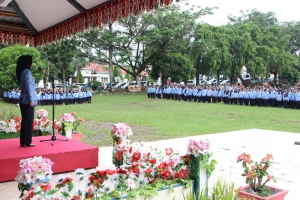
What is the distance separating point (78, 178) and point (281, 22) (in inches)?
1808

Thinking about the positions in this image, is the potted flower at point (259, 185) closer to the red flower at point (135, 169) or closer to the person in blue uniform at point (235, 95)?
the red flower at point (135, 169)

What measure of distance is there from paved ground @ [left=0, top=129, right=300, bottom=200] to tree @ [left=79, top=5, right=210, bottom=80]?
19.8 metres

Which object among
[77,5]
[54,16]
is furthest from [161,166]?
[54,16]

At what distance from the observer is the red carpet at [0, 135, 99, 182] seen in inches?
192

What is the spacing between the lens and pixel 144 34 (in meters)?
29.0

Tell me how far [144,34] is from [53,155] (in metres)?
24.8

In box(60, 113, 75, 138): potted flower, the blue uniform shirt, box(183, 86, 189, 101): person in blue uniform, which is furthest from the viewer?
box(183, 86, 189, 101): person in blue uniform

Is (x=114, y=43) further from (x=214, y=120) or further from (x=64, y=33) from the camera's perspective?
(x=64, y=33)

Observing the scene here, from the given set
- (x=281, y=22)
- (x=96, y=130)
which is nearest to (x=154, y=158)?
(x=96, y=130)

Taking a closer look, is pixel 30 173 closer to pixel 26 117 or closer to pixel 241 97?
pixel 26 117

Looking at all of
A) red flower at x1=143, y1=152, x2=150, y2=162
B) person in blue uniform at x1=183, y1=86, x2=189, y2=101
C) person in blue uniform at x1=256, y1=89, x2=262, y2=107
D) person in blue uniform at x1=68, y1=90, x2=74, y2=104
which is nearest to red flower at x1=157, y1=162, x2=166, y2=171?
red flower at x1=143, y1=152, x2=150, y2=162

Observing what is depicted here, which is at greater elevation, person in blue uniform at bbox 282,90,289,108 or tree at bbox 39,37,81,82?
tree at bbox 39,37,81,82

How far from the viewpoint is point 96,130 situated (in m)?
10.4

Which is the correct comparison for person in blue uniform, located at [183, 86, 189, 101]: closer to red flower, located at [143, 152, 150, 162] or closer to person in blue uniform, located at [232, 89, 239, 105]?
person in blue uniform, located at [232, 89, 239, 105]
